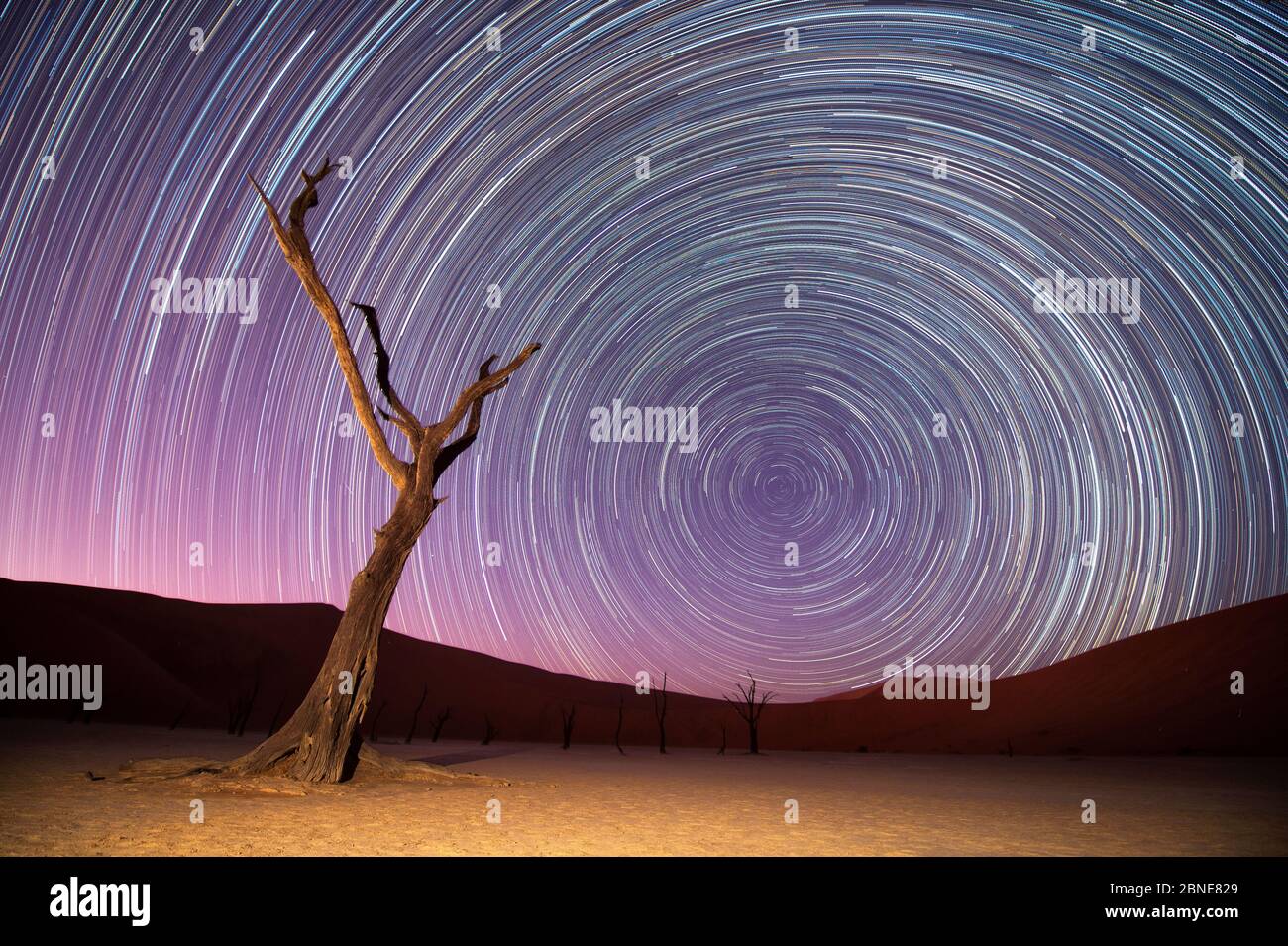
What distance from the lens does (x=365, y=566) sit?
1672cm

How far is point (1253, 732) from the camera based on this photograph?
4403 centimetres

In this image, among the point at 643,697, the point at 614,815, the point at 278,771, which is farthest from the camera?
the point at 643,697

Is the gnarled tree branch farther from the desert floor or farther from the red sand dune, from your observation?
the red sand dune

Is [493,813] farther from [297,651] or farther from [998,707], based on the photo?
[297,651]

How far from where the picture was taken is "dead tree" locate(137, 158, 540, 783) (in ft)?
51.3

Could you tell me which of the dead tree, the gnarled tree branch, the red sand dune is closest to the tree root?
the dead tree

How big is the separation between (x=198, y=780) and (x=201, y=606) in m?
75.3

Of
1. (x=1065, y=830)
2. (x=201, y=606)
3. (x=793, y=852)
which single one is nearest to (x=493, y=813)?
(x=793, y=852)

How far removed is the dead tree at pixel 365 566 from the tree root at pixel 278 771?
0.05 metres

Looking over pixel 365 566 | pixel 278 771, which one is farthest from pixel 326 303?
pixel 278 771

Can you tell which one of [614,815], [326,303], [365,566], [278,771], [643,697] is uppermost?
[326,303]

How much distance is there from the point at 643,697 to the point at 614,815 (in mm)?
77744

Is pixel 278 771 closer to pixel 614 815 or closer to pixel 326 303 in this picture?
pixel 614 815
